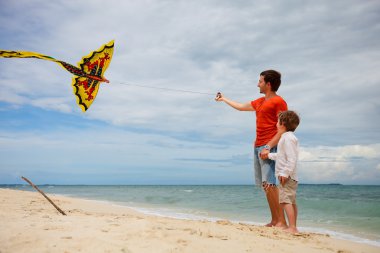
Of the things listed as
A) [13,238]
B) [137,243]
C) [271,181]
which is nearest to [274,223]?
[271,181]

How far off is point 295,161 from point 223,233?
3.87 feet

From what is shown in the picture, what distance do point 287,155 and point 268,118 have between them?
68 cm

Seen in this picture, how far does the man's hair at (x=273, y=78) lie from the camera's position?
440cm

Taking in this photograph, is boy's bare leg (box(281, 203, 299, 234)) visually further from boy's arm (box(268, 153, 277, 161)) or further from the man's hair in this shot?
the man's hair

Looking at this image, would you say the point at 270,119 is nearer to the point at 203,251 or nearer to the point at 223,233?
the point at 223,233

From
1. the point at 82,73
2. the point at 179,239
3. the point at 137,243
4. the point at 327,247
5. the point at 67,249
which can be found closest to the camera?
the point at 67,249

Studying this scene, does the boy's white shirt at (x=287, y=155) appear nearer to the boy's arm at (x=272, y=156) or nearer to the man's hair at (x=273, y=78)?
the boy's arm at (x=272, y=156)

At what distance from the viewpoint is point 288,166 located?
3.82m

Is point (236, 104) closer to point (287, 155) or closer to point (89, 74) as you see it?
point (287, 155)

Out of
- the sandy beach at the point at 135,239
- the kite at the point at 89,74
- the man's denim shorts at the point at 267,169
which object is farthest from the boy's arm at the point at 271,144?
the kite at the point at 89,74

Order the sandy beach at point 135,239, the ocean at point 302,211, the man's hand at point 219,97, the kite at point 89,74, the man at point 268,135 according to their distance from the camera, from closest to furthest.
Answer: the sandy beach at point 135,239 < the man at point 268,135 < the kite at point 89,74 < the man's hand at point 219,97 < the ocean at point 302,211

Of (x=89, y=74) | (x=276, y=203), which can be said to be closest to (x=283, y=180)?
(x=276, y=203)

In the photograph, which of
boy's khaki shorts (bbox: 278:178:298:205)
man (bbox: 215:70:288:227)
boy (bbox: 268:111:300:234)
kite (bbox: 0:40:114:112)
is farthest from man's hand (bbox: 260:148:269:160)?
kite (bbox: 0:40:114:112)

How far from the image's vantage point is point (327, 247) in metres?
3.40
